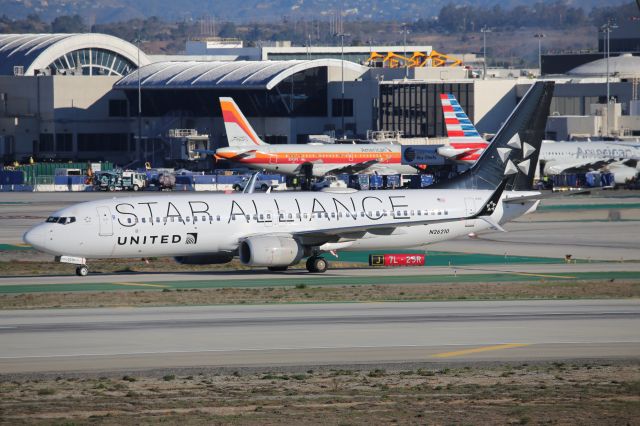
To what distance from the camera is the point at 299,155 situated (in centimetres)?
12769

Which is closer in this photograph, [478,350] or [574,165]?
[478,350]

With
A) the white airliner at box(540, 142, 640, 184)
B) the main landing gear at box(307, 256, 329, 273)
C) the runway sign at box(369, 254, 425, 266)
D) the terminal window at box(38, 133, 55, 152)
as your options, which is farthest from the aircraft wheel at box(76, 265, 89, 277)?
the terminal window at box(38, 133, 55, 152)

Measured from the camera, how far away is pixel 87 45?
183 meters

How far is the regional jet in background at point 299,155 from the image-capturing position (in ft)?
413

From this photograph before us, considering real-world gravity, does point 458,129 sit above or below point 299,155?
above

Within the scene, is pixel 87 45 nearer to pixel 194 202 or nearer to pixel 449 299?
pixel 194 202

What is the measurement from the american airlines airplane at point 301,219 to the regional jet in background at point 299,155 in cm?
6464

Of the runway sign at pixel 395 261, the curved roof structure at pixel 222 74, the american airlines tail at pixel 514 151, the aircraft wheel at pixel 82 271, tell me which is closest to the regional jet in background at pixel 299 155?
the curved roof structure at pixel 222 74

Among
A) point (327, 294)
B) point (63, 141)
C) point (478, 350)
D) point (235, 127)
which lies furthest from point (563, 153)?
point (478, 350)

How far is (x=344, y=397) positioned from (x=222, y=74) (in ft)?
474

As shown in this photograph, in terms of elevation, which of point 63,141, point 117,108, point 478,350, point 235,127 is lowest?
point 478,350

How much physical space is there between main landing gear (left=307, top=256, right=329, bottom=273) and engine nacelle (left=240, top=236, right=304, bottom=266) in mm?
1461

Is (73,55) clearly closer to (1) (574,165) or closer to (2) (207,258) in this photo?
(1) (574,165)

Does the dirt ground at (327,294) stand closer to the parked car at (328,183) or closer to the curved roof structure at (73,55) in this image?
the parked car at (328,183)
